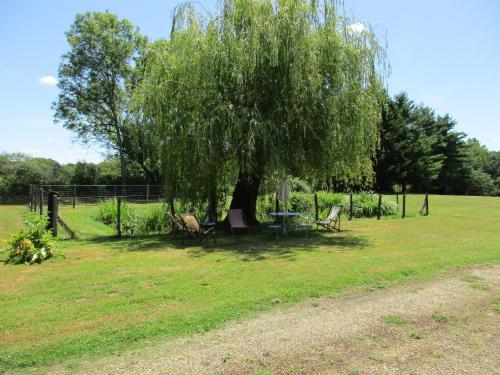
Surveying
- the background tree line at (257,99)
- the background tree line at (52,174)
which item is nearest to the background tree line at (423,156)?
the background tree line at (52,174)

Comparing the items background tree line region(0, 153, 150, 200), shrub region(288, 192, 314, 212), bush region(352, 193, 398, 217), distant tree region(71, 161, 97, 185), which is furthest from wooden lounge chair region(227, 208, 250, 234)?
distant tree region(71, 161, 97, 185)

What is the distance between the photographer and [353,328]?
14.6 ft

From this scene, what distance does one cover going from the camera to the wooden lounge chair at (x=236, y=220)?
41.2 feet

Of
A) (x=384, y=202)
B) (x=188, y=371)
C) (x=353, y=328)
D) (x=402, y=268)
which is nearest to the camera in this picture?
(x=188, y=371)

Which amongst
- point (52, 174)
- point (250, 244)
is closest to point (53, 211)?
point (250, 244)

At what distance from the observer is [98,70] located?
125 feet

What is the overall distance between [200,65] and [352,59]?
176 inches

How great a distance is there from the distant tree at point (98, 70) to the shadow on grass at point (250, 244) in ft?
90.2

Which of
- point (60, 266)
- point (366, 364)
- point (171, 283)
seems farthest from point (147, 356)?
point (60, 266)

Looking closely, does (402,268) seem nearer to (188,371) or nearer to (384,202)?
(188,371)

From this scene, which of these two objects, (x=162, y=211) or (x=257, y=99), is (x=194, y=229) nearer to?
(x=162, y=211)

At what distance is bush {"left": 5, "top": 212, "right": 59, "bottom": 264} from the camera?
27.0 feet

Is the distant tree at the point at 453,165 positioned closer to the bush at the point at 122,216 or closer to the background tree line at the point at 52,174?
the background tree line at the point at 52,174

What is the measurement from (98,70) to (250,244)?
1303 inches
